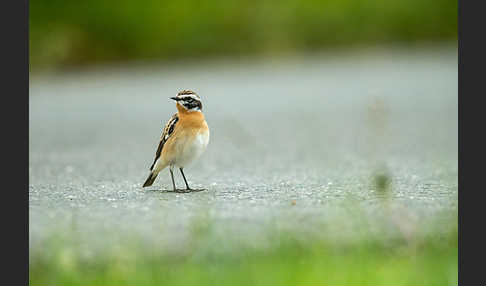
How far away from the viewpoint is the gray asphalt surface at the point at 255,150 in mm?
4074

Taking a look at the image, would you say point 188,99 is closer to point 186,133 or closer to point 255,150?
point 186,133

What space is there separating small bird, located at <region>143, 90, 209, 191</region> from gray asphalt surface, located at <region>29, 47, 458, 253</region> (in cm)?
27

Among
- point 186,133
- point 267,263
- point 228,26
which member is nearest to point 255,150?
point 186,133

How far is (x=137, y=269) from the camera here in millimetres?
3342

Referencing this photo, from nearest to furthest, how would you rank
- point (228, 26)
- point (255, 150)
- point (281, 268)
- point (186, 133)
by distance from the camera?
point (281, 268), point (186, 133), point (255, 150), point (228, 26)

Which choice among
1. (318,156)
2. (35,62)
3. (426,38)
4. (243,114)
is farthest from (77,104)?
(426,38)

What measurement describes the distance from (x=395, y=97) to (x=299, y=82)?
2.96 meters

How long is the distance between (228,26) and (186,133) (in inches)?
464

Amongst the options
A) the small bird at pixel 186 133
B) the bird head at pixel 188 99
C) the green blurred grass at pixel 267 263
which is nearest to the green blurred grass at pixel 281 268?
the green blurred grass at pixel 267 263

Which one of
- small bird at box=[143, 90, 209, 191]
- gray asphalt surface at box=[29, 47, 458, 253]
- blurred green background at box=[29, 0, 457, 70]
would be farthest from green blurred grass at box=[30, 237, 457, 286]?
blurred green background at box=[29, 0, 457, 70]

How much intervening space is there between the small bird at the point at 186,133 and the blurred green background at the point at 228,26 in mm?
9622

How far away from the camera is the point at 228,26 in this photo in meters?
16.6

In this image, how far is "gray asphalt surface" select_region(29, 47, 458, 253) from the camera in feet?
13.4

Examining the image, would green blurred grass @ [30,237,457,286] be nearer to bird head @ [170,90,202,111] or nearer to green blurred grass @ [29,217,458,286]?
green blurred grass @ [29,217,458,286]
